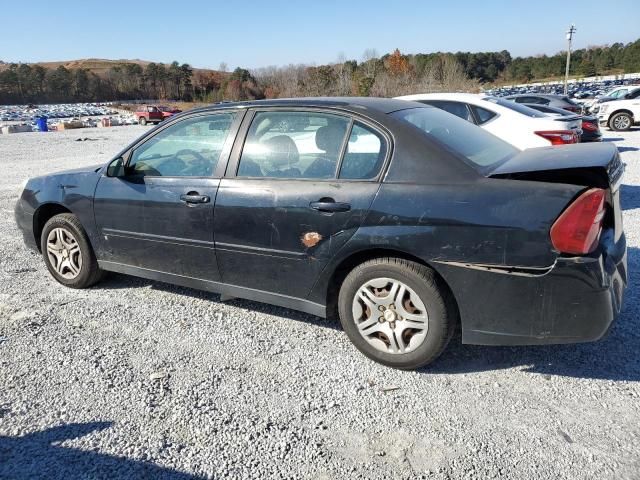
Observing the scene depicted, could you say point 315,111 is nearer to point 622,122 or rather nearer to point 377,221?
point 377,221

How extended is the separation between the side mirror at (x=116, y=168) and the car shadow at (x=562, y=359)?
279 cm

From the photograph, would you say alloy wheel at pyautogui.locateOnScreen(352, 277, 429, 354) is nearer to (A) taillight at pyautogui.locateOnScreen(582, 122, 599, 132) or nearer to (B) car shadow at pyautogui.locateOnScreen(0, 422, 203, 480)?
(B) car shadow at pyautogui.locateOnScreen(0, 422, 203, 480)

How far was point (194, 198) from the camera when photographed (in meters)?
3.67

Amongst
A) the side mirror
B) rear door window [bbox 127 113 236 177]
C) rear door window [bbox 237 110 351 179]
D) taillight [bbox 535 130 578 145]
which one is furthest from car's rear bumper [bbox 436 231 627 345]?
taillight [bbox 535 130 578 145]

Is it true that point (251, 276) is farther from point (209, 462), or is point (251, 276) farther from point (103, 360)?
point (209, 462)

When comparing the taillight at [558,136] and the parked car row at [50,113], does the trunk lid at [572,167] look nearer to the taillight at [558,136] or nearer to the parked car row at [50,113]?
the taillight at [558,136]

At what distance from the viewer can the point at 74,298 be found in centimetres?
442

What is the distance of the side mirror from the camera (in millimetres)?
4102

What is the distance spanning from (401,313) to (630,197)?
254 inches

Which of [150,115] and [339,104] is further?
[150,115]

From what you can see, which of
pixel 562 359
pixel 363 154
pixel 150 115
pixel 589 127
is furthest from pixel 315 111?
pixel 150 115

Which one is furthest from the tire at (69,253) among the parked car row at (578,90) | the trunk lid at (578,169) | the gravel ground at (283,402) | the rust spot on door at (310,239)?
the parked car row at (578,90)

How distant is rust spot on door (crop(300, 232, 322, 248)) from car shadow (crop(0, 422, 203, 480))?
4.91 ft

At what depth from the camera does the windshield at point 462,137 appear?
3.14 m
